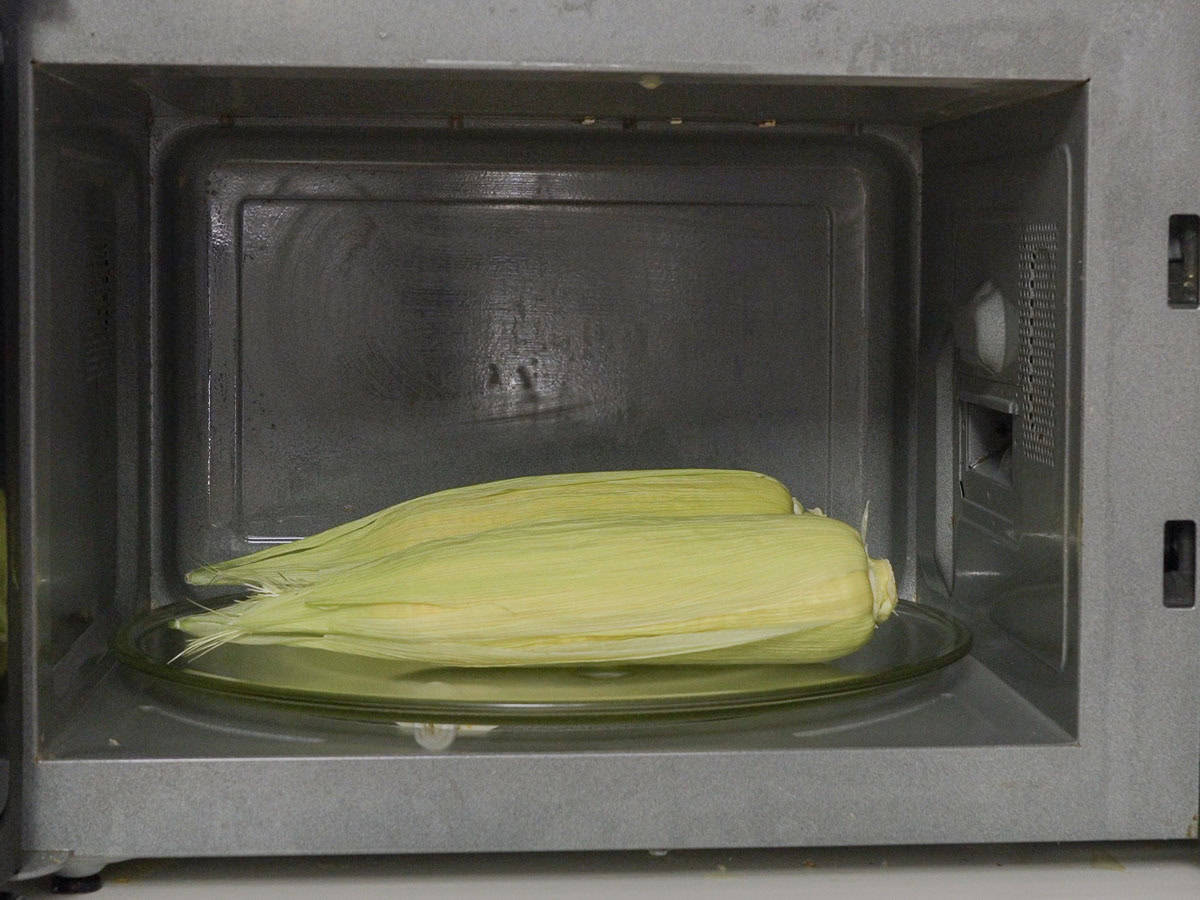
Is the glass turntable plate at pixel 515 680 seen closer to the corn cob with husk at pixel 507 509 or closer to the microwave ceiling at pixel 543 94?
the corn cob with husk at pixel 507 509

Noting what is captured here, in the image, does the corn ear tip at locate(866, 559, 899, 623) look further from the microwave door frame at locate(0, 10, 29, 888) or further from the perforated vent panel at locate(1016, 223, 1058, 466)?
the microwave door frame at locate(0, 10, 29, 888)

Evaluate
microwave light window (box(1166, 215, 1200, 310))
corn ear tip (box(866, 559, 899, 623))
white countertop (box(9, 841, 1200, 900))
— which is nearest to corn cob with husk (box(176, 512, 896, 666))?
corn ear tip (box(866, 559, 899, 623))

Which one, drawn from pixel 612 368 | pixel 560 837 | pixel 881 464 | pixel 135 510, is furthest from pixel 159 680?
pixel 881 464

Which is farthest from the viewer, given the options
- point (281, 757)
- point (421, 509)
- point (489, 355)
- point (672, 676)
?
point (489, 355)

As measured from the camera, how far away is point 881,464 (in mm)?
1032

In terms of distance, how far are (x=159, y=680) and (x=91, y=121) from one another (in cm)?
33

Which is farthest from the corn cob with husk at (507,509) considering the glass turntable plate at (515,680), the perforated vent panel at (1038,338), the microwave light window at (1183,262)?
the microwave light window at (1183,262)

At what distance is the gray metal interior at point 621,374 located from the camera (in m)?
0.69

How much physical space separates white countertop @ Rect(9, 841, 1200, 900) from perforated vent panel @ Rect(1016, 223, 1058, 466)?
8.7 inches

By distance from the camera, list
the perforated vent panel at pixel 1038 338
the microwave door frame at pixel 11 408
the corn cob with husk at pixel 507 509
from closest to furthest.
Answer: the microwave door frame at pixel 11 408 → the perforated vent panel at pixel 1038 338 → the corn cob with husk at pixel 507 509

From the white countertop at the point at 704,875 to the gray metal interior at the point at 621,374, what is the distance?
0.03 metres

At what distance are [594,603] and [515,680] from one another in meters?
0.07

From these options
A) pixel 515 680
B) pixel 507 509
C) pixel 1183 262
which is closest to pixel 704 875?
pixel 515 680

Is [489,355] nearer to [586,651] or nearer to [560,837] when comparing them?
[586,651]
